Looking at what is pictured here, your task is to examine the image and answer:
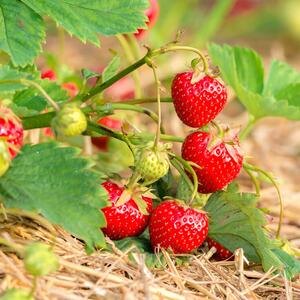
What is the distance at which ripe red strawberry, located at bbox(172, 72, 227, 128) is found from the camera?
4.74 ft

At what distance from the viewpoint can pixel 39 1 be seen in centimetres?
150

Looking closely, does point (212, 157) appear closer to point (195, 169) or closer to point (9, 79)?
point (195, 169)

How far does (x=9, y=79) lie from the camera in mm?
1357

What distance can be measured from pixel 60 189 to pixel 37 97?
13.2 inches

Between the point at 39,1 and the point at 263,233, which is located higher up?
the point at 39,1

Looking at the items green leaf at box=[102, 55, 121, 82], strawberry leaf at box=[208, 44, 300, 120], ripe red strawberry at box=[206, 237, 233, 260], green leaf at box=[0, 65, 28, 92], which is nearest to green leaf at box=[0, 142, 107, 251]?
green leaf at box=[0, 65, 28, 92]

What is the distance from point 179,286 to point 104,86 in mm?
381

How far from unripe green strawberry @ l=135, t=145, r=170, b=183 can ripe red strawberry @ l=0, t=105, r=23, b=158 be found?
213mm

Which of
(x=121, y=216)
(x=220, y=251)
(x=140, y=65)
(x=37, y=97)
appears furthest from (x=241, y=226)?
(x=37, y=97)

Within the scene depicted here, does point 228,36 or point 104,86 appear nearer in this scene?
point 104,86

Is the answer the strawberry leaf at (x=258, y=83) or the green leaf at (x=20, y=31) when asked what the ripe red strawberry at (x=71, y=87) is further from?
the green leaf at (x=20, y=31)

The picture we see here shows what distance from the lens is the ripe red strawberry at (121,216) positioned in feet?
4.84

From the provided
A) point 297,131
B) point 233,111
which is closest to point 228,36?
point 233,111

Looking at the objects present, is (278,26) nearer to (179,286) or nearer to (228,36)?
(228,36)
